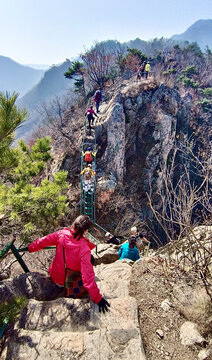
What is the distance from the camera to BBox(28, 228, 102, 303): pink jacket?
269cm

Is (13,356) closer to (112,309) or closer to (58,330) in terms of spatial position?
(58,330)

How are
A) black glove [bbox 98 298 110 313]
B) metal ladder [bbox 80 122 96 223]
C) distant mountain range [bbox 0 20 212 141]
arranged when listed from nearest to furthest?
black glove [bbox 98 298 110 313]
metal ladder [bbox 80 122 96 223]
distant mountain range [bbox 0 20 212 141]

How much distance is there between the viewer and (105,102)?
730 inches

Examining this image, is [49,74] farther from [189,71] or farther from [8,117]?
[8,117]

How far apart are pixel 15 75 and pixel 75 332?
749 feet

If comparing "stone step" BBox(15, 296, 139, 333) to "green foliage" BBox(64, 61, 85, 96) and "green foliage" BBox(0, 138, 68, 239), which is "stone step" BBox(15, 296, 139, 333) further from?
"green foliage" BBox(64, 61, 85, 96)

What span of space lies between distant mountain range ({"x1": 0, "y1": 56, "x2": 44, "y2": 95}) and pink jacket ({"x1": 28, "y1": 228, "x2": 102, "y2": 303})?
20607cm

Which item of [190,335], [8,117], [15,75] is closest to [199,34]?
[15,75]

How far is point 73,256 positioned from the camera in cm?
296

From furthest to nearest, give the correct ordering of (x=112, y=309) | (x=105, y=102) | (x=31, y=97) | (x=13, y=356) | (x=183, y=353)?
(x=31, y=97), (x=105, y=102), (x=112, y=309), (x=183, y=353), (x=13, y=356)

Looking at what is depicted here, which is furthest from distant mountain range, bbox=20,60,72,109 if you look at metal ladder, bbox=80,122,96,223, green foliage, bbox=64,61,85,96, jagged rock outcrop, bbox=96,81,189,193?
metal ladder, bbox=80,122,96,223

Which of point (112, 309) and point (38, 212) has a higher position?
point (38, 212)

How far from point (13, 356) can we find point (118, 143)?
560 inches

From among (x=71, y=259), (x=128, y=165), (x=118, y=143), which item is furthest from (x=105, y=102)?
(x=71, y=259)
